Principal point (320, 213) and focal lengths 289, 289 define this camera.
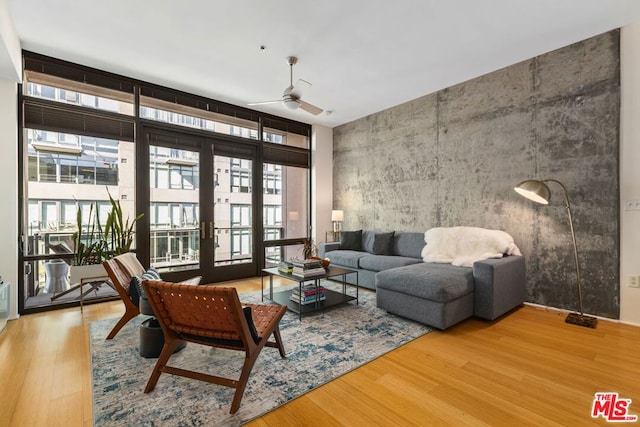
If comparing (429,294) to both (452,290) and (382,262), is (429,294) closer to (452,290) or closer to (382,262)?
(452,290)

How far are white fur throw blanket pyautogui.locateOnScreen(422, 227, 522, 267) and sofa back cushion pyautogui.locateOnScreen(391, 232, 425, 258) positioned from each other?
0.27 metres

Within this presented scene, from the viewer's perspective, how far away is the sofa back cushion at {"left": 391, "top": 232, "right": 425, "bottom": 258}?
4.37 metres

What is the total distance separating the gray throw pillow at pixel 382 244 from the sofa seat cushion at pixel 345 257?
224 millimetres

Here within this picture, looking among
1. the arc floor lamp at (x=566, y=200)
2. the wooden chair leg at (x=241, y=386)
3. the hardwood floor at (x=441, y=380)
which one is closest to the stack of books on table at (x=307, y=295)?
the hardwood floor at (x=441, y=380)

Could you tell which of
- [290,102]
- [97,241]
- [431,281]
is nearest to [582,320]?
[431,281]

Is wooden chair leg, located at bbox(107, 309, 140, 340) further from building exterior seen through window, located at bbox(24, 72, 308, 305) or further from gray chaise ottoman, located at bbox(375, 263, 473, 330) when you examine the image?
gray chaise ottoman, located at bbox(375, 263, 473, 330)

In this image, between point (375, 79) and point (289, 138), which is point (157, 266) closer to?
point (289, 138)

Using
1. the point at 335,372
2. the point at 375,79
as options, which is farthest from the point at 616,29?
the point at 335,372

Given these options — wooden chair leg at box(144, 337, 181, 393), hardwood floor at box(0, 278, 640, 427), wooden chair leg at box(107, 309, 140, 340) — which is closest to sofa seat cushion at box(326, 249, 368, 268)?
hardwood floor at box(0, 278, 640, 427)

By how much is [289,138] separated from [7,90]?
379 centimetres

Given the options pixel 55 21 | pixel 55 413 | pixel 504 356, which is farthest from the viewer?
pixel 55 21

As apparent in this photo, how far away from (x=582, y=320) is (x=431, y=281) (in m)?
1.62

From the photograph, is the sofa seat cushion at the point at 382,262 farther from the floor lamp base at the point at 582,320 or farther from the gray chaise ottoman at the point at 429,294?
the floor lamp base at the point at 582,320

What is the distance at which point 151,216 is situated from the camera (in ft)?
13.5
